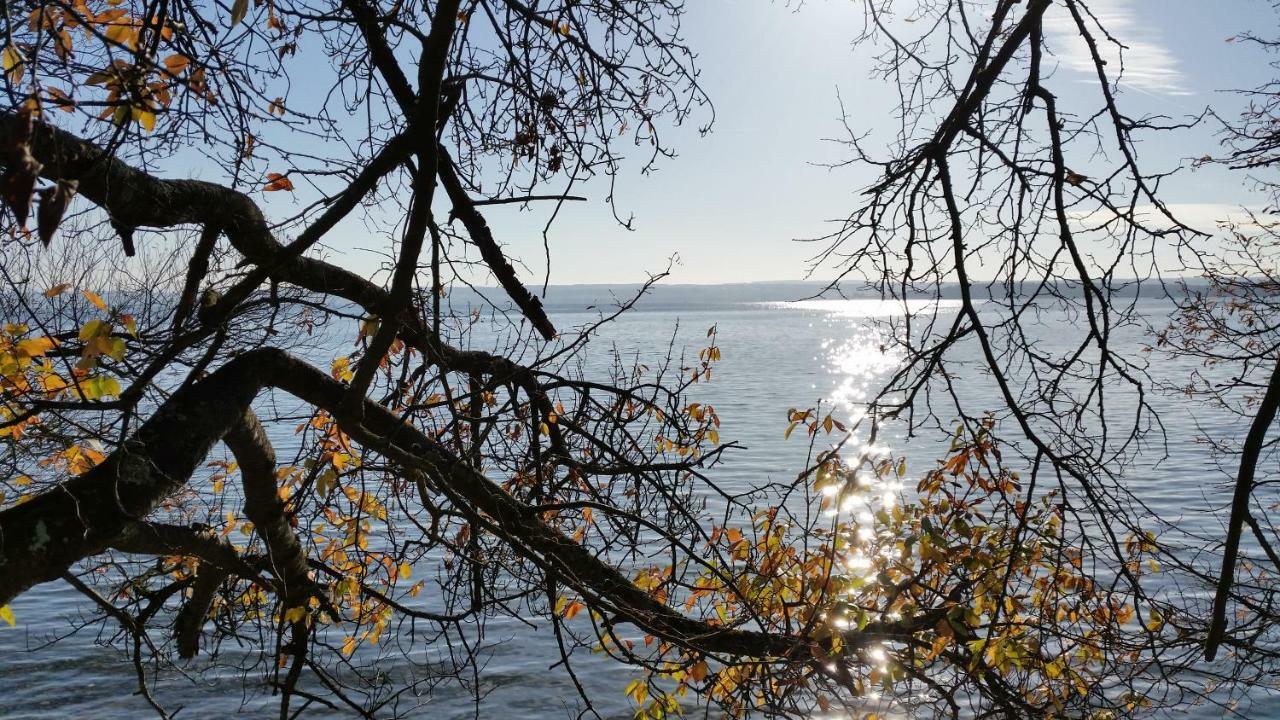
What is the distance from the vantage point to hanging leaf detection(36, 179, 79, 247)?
1448mm

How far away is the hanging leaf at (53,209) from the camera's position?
1448 millimetres

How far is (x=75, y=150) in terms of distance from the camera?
362 cm

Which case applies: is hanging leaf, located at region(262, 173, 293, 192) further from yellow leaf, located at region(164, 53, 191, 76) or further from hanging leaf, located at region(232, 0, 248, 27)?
hanging leaf, located at region(232, 0, 248, 27)

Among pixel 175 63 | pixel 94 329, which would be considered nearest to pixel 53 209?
pixel 94 329

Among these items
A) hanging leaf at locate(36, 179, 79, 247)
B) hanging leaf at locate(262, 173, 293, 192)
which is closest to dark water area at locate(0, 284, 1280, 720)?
hanging leaf at locate(262, 173, 293, 192)

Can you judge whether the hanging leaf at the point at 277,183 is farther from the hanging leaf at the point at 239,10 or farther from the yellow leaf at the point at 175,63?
the hanging leaf at the point at 239,10

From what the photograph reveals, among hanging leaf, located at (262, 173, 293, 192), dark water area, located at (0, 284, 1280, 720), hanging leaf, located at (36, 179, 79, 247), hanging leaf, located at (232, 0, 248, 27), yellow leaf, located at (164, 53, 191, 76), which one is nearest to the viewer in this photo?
hanging leaf, located at (36, 179, 79, 247)

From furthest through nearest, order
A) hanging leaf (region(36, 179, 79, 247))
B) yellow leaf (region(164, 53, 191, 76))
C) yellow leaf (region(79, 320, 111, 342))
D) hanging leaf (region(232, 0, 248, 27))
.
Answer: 1. yellow leaf (region(164, 53, 191, 76))
2. yellow leaf (region(79, 320, 111, 342))
3. hanging leaf (region(232, 0, 248, 27))
4. hanging leaf (region(36, 179, 79, 247))

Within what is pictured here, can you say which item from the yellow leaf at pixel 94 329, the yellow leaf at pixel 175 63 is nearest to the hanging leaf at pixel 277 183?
the yellow leaf at pixel 175 63

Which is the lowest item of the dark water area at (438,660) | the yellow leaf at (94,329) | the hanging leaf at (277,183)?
the dark water area at (438,660)

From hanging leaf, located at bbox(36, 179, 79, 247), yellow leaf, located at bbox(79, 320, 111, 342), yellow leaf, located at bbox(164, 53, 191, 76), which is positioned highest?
yellow leaf, located at bbox(164, 53, 191, 76)

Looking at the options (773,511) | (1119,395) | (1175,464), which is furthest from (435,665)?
(1119,395)

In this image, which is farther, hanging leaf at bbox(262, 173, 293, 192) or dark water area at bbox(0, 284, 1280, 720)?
dark water area at bbox(0, 284, 1280, 720)

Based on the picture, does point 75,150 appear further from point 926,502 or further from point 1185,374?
point 1185,374
